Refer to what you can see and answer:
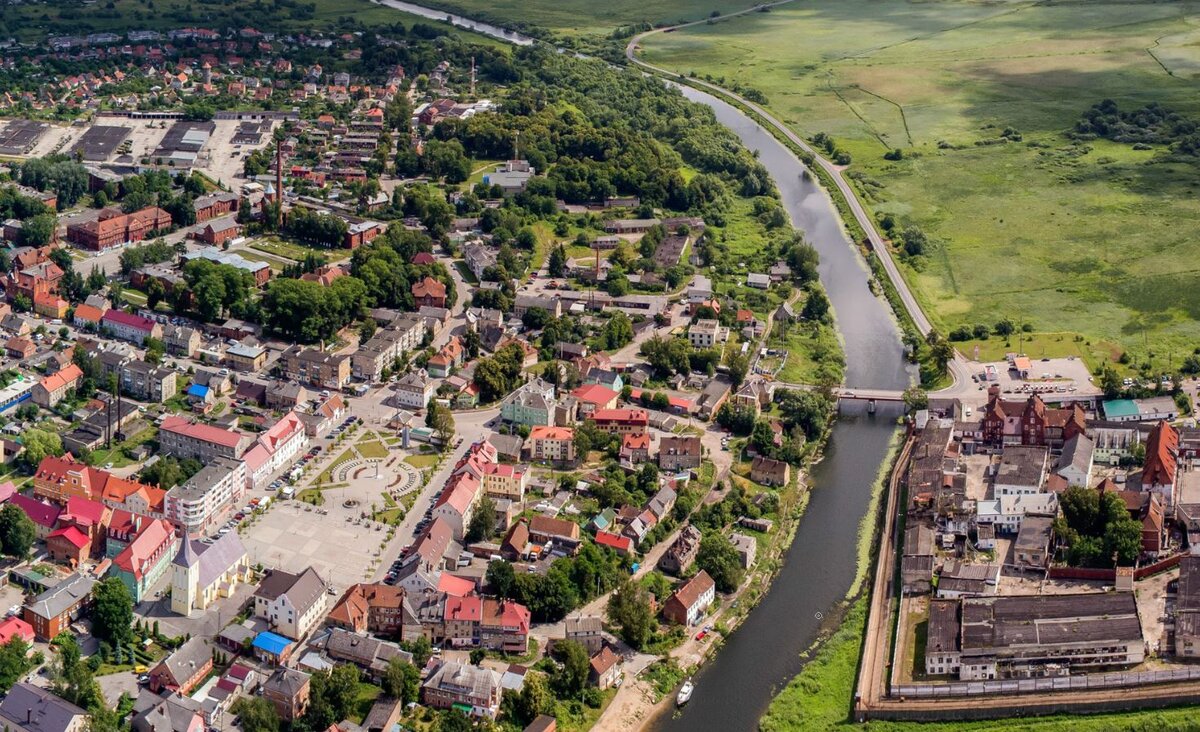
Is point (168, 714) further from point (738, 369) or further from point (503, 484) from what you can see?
point (738, 369)

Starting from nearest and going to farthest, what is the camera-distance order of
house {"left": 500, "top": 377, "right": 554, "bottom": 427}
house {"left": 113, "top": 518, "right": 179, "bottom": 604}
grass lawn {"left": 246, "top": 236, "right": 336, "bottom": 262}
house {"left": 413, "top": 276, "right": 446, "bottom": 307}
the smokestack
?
house {"left": 113, "top": 518, "right": 179, "bottom": 604}, house {"left": 500, "top": 377, "right": 554, "bottom": 427}, house {"left": 413, "top": 276, "right": 446, "bottom": 307}, grass lawn {"left": 246, "top": 236, "right": 336, "bottom": 262}, the smokestack

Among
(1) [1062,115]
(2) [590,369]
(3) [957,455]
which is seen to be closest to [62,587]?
(2) [590,369]

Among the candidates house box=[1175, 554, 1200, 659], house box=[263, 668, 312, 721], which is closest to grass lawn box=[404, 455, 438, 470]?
house box=[263, 668, 312, 721]

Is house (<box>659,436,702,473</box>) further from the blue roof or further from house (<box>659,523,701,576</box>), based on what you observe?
the blue roof

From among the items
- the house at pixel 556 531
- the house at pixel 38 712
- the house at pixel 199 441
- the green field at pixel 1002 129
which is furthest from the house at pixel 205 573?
the green field at pixel 1002 129

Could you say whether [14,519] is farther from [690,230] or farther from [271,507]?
[690,230]

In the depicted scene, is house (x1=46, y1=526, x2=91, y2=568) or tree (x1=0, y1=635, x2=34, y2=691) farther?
house (x1=46, y1=526, x2=91, y2=568)

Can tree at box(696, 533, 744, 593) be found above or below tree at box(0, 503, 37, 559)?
above
